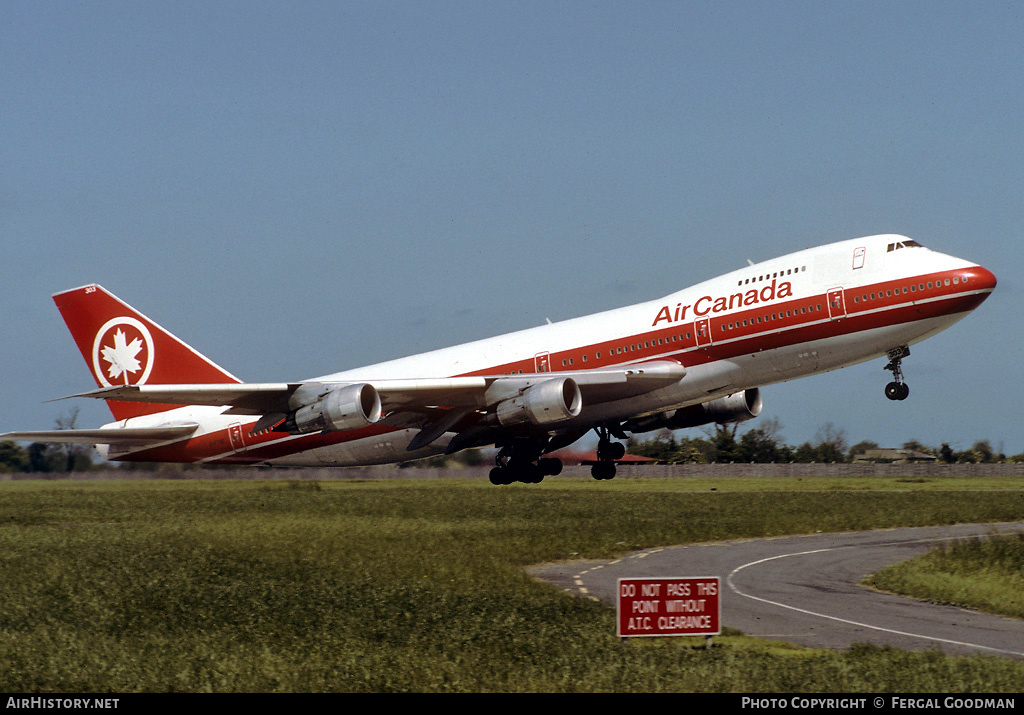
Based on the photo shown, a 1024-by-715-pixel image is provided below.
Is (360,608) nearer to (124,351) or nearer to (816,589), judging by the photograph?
(816,589)

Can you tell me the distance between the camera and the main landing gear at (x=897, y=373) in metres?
32.3

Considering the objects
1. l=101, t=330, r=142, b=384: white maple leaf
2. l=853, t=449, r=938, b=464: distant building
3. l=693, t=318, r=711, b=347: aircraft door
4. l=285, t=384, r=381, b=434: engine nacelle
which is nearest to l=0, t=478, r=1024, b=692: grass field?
l=285, t=384, r=381, b=434: engine nacelle

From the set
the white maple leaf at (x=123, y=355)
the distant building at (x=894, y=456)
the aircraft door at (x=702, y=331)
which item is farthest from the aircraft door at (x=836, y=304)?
the distant building at (x=894, y=456)

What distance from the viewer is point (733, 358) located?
34.1 metres

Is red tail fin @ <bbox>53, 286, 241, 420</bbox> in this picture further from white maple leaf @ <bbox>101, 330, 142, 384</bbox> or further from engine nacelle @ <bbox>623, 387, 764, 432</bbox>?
engine nacelle @ <bbox>623, 387, 764, 432</bbox>

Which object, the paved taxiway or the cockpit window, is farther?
the cockpit window

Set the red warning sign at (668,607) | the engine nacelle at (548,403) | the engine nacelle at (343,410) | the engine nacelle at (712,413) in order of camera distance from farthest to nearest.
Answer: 1. the engine nacelle at (712,413)
2. the engine nacelle at (548,403)
3. the engine nacelle at (343,410)
4. the red warning sign at (668,607)

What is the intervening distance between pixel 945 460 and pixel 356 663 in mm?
116523

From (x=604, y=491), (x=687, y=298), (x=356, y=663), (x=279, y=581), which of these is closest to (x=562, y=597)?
(x=279, y=581)

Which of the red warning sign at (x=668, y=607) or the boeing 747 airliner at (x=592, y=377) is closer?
the red warning sign at (x=668, y=607)

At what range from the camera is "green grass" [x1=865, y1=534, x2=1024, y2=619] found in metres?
29.9

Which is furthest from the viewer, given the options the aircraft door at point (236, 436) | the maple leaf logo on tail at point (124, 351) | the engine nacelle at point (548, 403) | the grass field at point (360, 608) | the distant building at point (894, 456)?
the distant building at point (894, 456)

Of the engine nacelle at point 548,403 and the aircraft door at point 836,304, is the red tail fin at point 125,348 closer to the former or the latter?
the engine nacelle at point 548,403

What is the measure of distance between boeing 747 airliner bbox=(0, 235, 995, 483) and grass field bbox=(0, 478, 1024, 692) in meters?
3.46
